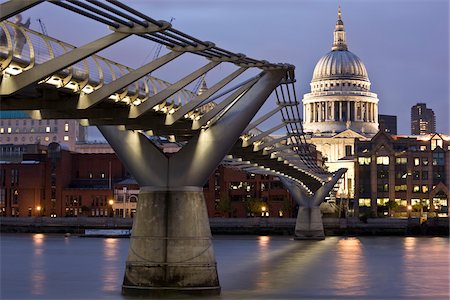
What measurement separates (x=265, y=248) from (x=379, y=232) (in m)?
44.8

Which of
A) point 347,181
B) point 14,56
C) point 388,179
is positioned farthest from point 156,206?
point 347,181

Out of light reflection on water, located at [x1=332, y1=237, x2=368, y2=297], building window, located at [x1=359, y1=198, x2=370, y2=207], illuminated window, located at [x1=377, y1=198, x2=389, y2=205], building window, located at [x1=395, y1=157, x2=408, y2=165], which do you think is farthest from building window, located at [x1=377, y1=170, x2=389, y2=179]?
light reflection on water, located at [x1=332, y1=237, x2=368, y2=297]

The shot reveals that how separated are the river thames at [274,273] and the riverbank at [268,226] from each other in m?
41.1

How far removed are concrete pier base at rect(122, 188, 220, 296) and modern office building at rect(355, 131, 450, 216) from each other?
117438 mm

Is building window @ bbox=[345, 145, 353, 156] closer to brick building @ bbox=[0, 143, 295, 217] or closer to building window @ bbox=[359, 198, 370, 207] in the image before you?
building window @ bbox=[359, 198, 370, 207]

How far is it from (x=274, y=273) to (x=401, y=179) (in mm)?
103601

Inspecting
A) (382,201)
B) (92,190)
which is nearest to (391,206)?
(382,201)

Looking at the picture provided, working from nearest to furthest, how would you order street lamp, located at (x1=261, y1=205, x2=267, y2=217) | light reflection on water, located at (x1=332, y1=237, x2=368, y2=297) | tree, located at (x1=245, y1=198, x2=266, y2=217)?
light reflection on water, located at (x1=332, y1=237, x2=368, y2=297) → tree, located at (x1=245, y1=198, x2=266, y2=217) → street lamp, located at (x1=261, y1=205, x2=267, y2=217)

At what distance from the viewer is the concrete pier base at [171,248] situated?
36.8 meters

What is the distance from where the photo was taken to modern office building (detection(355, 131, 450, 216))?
6112 inches

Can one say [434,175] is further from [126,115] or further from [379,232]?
[126,115]

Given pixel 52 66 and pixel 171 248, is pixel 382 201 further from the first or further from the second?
pixel 52 66

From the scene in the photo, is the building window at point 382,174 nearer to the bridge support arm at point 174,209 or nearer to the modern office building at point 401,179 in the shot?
the modern office building at point 401,179

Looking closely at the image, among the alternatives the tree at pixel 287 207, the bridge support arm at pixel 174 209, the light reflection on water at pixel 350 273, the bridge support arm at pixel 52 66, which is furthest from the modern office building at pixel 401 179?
the bridge support arm at pixel 52 66
